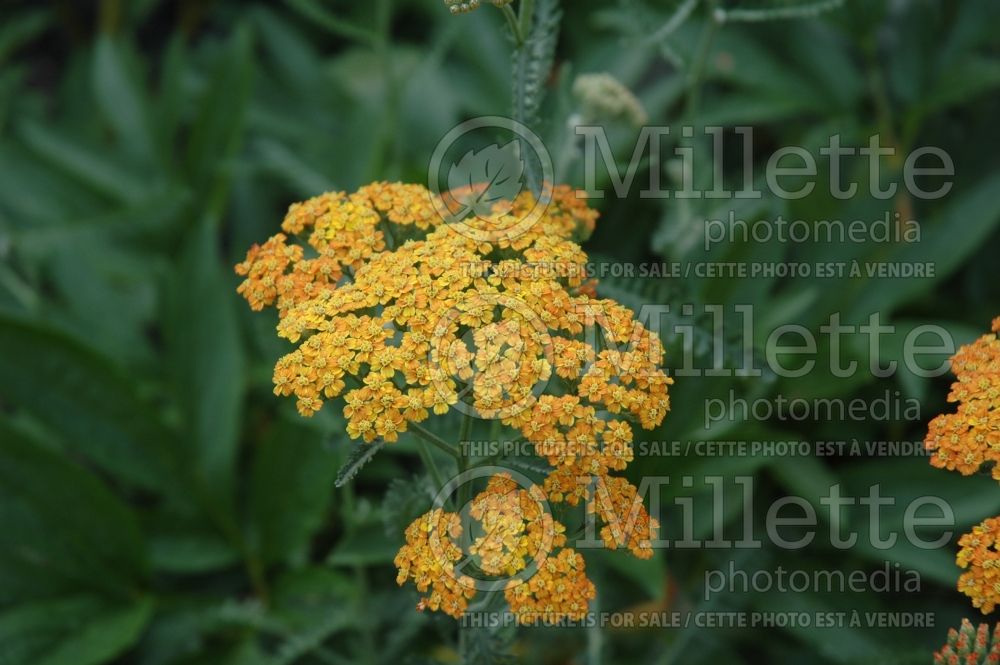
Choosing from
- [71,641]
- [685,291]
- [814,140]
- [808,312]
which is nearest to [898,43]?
[814,140]

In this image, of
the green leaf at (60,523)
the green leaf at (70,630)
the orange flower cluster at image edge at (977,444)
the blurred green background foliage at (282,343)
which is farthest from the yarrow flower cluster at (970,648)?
the green leaf at (60,523)

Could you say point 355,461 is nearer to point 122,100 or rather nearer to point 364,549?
point 364,549

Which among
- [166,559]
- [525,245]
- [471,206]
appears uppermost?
[471,206]

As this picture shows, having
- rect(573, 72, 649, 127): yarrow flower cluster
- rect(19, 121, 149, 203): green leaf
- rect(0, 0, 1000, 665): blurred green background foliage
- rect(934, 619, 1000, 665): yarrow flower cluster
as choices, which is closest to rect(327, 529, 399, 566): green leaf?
rect(0, 0, 1000, 665): blurred green background foliage

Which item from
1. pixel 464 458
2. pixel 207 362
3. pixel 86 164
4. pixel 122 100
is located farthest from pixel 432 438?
pixel 122 100

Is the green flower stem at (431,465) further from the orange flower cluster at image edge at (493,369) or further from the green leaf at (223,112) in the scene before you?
the green leaf at (223,112)

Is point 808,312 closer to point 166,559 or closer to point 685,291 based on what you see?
point 685,291
